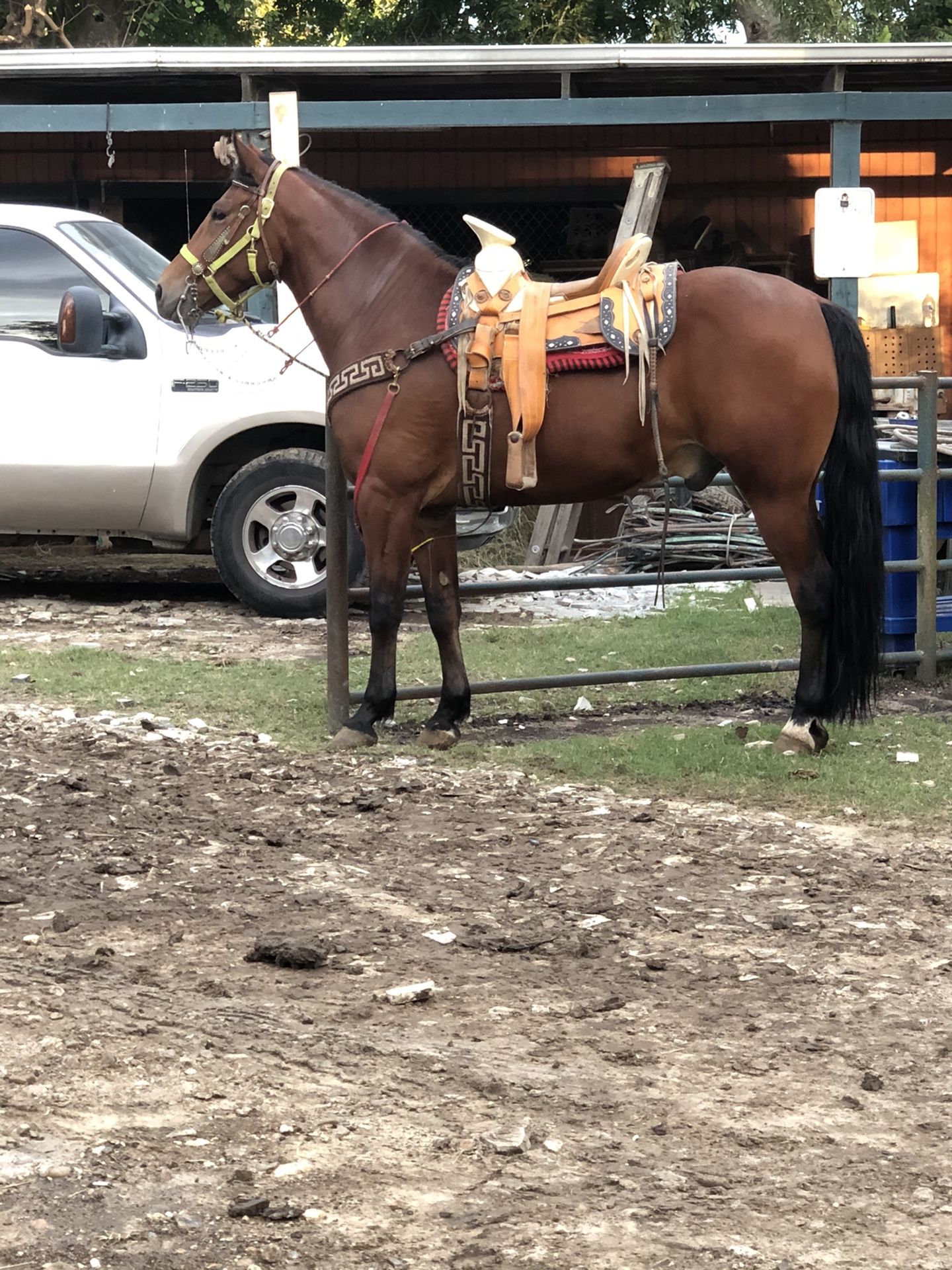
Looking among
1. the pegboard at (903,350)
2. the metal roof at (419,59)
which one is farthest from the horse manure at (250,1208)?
the pegboard at (903,350)

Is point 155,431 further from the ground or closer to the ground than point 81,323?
closer to the ground

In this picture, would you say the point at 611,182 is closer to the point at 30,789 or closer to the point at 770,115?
the point at 770,115

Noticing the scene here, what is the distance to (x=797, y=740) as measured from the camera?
6469 millimetres

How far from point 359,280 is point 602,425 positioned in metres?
1.23

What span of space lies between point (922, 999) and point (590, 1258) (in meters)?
1.52

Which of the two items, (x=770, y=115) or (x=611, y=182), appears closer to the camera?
(x=770, y=115)

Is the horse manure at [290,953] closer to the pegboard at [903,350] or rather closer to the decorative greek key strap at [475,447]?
the decorative greek key strap at [475,447]

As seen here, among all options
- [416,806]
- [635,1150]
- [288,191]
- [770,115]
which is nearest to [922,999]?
[635,1150]

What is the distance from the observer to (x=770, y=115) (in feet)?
41.0

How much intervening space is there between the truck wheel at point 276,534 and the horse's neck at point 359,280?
2902 mm

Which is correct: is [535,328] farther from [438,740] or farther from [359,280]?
[438,740]

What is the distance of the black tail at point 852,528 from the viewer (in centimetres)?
636

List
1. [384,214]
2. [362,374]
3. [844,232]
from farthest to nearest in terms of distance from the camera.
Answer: [844,232]
[384,214]
[362,374]

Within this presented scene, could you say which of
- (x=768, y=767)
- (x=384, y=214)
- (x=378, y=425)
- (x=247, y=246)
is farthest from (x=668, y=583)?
(x=247, y=246)
